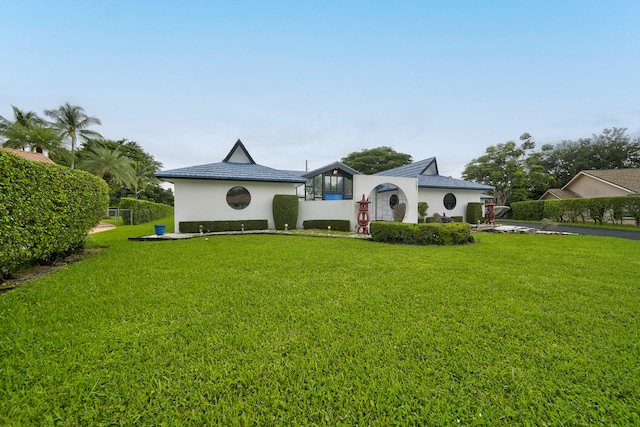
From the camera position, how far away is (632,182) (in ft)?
70.0

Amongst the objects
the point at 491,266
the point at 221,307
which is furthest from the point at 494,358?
the point at 491,266

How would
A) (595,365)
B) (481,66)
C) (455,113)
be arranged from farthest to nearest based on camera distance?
(455,113) → (481,66) → (595,365)

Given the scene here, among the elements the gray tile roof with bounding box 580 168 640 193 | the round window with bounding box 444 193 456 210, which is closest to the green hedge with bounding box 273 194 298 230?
the round window with bounding box 444 193 456 210

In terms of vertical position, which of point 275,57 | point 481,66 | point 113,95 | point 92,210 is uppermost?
point 275,57

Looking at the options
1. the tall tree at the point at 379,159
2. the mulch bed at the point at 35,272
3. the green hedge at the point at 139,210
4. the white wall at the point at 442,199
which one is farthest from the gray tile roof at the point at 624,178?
the green hedge at the point at 139,210

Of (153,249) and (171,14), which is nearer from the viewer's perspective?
(153,249)

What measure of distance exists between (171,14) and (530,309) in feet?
48.7

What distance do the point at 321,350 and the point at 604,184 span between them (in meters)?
34.9

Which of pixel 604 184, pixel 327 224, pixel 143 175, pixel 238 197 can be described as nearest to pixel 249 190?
pixel 238 197

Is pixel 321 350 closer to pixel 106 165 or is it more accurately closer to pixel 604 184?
pixel 604 184

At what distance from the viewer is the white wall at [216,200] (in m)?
12.5

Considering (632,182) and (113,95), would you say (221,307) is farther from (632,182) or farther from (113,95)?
(632,182)

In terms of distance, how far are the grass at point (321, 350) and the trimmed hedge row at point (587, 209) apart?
17.9 metres

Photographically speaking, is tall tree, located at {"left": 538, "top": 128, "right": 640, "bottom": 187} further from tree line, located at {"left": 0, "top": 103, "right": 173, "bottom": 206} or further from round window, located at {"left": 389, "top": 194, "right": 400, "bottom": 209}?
tree line, located at {"left": 0, "top": 103, "right": 173, "bottom": 206}
